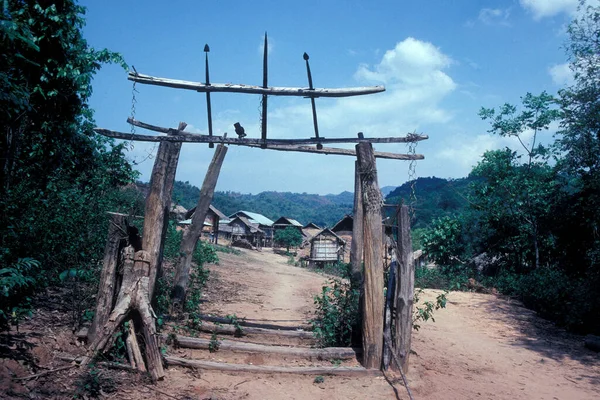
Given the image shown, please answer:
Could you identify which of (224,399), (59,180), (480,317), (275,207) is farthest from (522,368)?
(275,207)

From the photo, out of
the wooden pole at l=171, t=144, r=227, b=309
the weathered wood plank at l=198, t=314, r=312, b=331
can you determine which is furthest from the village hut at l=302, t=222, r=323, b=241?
the weathered wood plank at l=198, t=314, r=312, b=331

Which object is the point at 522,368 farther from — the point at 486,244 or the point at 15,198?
the point at 486,244

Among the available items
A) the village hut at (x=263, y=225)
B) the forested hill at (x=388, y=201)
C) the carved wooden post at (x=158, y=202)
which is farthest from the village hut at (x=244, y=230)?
the carved wooden post at (x=158, y=202)

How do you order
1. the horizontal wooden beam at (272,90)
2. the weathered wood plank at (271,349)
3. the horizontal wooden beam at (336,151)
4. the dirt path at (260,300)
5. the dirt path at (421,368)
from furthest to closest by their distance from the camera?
1. the dirt path at (260,300)
2. the horizontal wooden beam at (336,151)
3. the horizontal wooden beam at (272,90)
4. the weathered wood plank at (271,349)
5. the dirt path at (421,368)

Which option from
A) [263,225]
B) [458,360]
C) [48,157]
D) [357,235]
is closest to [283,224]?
[263,225]

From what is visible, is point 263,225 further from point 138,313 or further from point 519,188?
point 138,313

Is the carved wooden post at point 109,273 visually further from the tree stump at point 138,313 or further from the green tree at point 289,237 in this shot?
the green tree at point 289,237

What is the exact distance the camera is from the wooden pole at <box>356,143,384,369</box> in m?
5.55

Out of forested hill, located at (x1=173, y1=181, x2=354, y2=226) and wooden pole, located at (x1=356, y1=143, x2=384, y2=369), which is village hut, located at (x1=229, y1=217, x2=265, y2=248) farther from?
wooden pole, located at (x1=356, y1=143, x2=384, y2=369)

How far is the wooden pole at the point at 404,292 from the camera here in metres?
5.54

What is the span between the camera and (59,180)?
23.5ft

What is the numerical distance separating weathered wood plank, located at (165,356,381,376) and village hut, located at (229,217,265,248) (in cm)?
3970

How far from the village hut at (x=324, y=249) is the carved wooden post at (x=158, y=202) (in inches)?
1004

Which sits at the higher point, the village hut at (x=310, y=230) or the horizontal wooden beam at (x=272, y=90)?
the horizontal wooden beam at (x=272, y=90)
